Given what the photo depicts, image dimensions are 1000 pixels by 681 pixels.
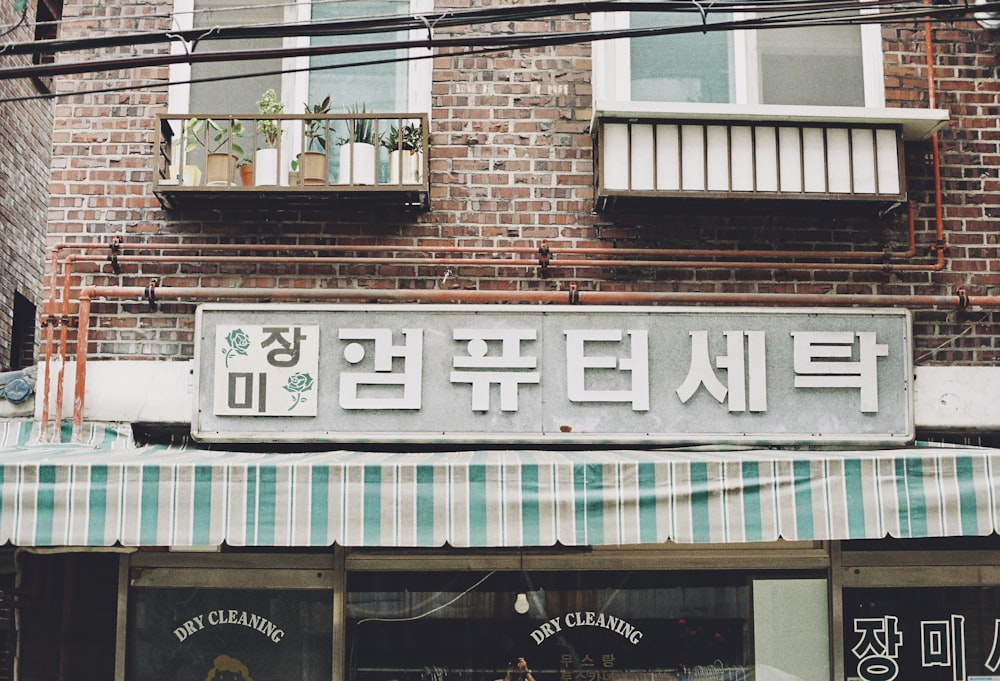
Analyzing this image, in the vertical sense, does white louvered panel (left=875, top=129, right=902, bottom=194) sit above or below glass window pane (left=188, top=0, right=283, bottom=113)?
below

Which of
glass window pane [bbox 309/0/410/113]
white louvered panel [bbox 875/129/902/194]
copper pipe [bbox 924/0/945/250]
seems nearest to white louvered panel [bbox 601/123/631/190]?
glass window pane [bbox 309/0/410/113]

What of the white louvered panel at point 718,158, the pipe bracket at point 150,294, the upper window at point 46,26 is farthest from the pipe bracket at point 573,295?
the upper window at point 46,26

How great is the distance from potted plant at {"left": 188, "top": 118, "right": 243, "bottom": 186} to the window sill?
2310mm

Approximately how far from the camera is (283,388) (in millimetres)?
6820

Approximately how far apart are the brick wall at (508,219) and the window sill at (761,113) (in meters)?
0.42

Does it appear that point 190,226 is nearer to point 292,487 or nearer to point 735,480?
point 292,487

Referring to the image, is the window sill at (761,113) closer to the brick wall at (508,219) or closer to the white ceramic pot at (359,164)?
the brick wall at (508,219)

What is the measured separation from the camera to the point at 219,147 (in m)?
7.27

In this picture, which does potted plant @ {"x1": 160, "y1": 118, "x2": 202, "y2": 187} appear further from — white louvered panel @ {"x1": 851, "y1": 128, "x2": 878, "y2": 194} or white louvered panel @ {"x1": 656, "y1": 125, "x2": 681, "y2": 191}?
white louvered panel @ {"x1": 851, "y1": 128, "x2": 878, "y2": 194}

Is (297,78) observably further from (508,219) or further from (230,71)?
(508,219)

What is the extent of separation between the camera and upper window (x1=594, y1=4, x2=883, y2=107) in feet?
24.7

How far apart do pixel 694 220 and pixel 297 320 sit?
2644 mm

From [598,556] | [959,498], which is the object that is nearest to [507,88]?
[598,556]

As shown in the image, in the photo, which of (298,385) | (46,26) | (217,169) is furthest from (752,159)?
(46,26)
